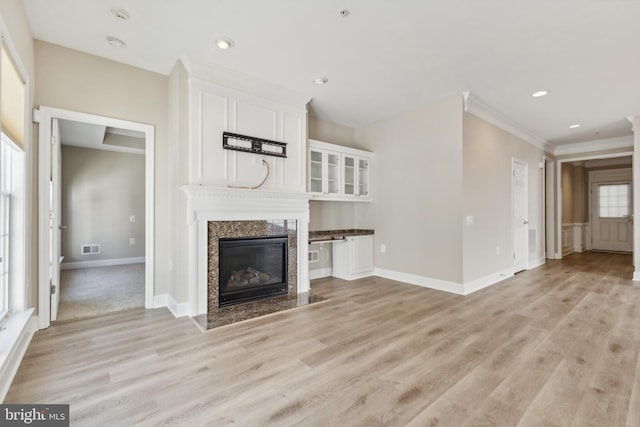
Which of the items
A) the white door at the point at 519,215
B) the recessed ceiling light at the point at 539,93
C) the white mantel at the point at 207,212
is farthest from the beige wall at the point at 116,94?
the white door at the point at 519,215

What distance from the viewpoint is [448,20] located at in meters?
2.46

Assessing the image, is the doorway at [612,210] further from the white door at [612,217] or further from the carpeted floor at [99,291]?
the carpeted floor at [99,291]

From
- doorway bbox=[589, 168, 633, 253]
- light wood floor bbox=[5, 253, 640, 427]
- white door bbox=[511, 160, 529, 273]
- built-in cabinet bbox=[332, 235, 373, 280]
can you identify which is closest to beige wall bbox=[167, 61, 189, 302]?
light wood floor bbox=[5, 253, 640, 427]

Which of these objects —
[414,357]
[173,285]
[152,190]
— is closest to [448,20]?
[414,357]

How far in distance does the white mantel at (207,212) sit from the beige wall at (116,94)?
61cm

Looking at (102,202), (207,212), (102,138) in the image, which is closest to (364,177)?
(207,212)

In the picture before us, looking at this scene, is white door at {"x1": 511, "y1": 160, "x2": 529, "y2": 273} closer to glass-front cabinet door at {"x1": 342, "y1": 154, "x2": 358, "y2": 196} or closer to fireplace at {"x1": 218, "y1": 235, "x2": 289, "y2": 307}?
glass-front cabinet door at {"x1": 342, "y1": 154, "x2": 358, "y2": 196}

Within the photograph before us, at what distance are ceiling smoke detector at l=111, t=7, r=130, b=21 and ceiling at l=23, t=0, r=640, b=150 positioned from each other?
42 millimetres

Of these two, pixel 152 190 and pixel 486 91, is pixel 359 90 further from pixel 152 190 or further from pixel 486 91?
pixel 152 190

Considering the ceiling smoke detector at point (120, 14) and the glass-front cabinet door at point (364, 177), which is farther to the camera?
the glass-front cabinet door at point (364, 177)

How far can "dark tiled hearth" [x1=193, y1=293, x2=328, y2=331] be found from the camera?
2.94m

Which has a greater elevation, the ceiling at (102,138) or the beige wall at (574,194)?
the ceiling at (102,138)

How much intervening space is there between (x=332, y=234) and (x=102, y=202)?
16.5 feet

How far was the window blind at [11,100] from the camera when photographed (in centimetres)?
205
